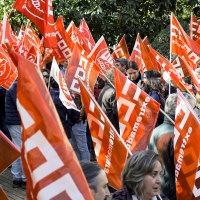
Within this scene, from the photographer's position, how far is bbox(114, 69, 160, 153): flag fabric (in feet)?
15.6

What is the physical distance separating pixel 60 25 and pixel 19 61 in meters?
7.20

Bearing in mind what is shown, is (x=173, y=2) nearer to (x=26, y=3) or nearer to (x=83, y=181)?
(x=26, y=3)

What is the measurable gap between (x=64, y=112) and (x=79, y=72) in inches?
25.7

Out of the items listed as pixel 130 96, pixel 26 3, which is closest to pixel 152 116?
pixel 130 96

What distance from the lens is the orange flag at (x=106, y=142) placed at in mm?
4152

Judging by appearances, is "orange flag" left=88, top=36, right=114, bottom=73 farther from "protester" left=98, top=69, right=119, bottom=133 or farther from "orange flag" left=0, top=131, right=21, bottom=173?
"orange flag" left=0, top=131, right=21, bottom=173

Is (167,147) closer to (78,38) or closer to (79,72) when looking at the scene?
(79,72)

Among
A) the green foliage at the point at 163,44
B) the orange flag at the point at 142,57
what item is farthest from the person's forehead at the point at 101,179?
the green foliage at the point at 163,44

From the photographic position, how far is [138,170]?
3.33 m

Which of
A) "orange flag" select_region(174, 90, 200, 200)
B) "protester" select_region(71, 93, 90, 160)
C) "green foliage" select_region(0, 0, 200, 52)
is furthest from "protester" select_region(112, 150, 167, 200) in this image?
"green foliage" select_region(0, 0, 200, 52)

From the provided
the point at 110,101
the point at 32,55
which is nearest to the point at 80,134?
the point at 110,101

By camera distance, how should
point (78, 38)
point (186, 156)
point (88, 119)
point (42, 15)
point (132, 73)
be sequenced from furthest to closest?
point (78, 38), point (42, 15), point (132, 73), point (88, 119), point (186, 156)

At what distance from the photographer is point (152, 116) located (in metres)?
4.88

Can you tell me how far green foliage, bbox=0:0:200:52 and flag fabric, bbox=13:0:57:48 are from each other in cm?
729
